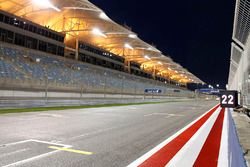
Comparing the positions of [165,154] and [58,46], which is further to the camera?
[58,46]

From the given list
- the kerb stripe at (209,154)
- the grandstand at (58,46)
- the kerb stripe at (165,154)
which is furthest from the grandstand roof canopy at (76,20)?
the kerb stripe at (209,154)

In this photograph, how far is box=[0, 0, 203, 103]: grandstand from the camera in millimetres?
28234

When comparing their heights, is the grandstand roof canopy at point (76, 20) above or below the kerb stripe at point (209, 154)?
above

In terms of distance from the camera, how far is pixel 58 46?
49.8 m

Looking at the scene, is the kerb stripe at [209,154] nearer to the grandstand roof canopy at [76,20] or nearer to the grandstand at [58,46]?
the grandstand at [58,46]

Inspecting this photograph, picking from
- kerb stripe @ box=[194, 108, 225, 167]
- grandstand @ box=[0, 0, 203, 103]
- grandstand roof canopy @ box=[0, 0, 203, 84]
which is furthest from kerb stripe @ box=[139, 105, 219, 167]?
grandstand roof canopy @ box=[0, 0, 203, 84]

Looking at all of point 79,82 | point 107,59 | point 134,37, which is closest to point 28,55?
point 79,82

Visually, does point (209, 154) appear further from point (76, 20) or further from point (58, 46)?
point (76, 20)

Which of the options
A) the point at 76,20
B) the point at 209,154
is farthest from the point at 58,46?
the point at 209,154

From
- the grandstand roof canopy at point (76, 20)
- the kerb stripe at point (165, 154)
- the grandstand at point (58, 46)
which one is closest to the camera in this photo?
the kerb stripe at point (165, 154)

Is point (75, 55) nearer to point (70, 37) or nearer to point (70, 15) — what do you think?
point (70, 37)

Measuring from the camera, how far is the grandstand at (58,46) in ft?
92.6

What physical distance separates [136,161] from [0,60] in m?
24.3

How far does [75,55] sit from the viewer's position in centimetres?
5581
